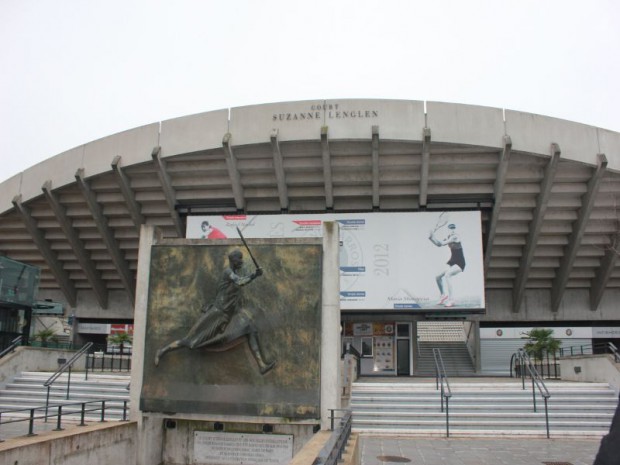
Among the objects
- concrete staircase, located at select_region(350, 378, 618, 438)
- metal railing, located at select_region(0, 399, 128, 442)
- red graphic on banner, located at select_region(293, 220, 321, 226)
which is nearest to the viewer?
metal railing, located at select_region(0, 399, 128, 442)

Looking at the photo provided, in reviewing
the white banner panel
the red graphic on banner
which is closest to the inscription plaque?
the white banner panel

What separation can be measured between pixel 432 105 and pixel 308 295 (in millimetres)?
11804

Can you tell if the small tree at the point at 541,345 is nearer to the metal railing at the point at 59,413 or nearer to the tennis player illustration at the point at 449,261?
the tennis player illustration at the point at 449,261

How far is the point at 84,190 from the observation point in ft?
73.3

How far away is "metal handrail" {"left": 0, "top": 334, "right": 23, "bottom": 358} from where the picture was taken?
17.6m

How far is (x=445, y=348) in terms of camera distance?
2694 centimetres

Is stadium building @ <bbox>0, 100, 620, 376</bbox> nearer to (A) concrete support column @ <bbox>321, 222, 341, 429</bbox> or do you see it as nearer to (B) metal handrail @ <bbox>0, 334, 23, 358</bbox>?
(B) metal handrail @ <bbox>0, 334, 23, 358</bbox>

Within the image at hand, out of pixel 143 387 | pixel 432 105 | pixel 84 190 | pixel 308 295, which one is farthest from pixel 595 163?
pixel 84 190

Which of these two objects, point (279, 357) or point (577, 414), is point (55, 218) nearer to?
point (279, 357)

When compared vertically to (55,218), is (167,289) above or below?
below

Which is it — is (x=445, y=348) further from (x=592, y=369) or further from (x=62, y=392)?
(x=62, y=392)

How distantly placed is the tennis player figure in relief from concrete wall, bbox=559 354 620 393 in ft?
30.5

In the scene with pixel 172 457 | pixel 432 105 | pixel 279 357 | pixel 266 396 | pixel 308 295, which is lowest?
pixel 172 457

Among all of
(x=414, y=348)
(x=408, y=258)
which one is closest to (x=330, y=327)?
(x=408, y=258)
